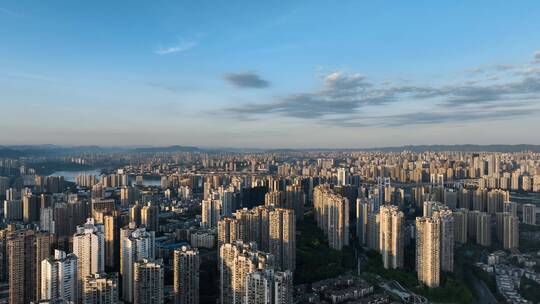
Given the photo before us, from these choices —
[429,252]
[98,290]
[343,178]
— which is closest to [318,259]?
[429,252]

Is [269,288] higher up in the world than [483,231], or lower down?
higher up

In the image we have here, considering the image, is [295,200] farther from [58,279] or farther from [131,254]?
[58,279]

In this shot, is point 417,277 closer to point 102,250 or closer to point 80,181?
point 102,250

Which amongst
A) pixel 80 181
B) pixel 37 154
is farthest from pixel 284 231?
pixel 37 154

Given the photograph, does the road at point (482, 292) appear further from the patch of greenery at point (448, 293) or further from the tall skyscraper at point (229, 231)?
the tall skyscraper at point (229, 231)

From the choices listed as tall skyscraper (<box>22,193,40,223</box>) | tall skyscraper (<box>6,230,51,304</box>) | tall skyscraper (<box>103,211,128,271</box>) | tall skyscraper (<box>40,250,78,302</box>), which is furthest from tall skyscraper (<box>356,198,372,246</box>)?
tall skyscraper (<box>22,193,40,223</box>)
